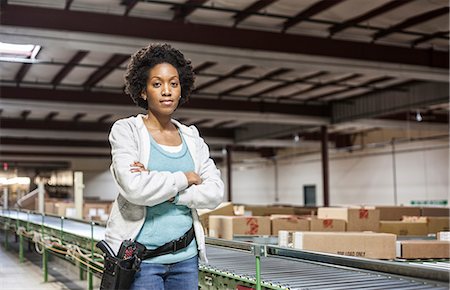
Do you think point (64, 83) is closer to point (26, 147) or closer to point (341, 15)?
point (341, 15)

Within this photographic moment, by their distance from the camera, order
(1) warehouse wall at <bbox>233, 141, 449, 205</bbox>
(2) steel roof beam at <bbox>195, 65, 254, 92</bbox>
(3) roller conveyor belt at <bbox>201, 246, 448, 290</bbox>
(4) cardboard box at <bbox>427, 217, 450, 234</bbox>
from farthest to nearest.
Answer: (1) warehouse wall at <bbox>233, 141, 449, 205</bbox> → (2) steel roof beam at <bbox>195, 65, 254, 92</bbox> → (4) cardboard box at <bbox>427, 217, 450, 234</bbox> → (3) roller conveyor belt at <bbox>201, 246, 448, 290</bbox>

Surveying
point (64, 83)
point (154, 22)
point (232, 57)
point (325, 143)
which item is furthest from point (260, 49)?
point (325, 143)

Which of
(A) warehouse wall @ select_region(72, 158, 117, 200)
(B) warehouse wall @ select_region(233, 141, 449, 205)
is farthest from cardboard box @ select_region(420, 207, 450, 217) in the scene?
(A) warehouse wall @ select_region(72, 158, 117, 200)

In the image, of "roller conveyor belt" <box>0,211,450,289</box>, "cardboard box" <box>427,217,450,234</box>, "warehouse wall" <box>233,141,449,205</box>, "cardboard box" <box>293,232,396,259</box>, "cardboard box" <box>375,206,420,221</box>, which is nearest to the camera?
"roller conveyor belt" <box>0,211,450,289</box>

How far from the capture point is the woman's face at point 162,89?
5.46 feet

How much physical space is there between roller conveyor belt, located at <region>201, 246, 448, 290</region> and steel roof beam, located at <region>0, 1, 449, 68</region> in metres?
4.51

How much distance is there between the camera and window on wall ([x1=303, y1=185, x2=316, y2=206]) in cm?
2132

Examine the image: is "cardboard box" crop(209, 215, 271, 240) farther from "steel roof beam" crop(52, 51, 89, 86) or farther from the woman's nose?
"steel roof beam" crop(52, 51, 89, 86)

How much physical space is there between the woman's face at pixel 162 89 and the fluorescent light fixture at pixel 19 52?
7.21m

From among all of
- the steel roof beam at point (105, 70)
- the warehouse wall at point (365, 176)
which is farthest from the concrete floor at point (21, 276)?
the warehouse wall at point (365, 176)

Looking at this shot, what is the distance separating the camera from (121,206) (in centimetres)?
159

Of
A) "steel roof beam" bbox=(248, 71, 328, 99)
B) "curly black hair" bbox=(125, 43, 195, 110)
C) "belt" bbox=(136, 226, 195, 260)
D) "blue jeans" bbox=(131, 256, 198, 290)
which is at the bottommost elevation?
"blue jeans" bbox=(131, 256, 198, 290)

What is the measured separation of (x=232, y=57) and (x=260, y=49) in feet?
1.41

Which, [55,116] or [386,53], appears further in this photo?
[55,116]
